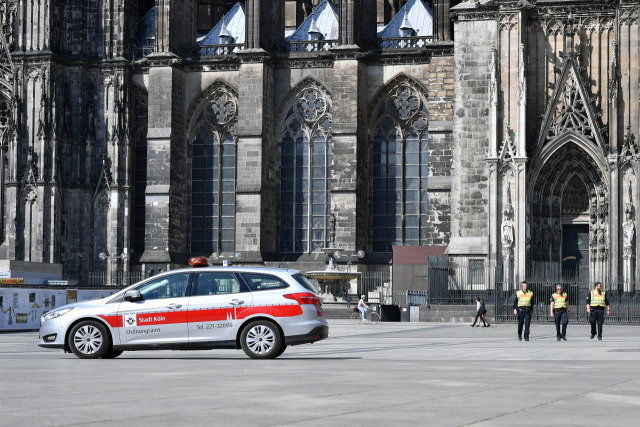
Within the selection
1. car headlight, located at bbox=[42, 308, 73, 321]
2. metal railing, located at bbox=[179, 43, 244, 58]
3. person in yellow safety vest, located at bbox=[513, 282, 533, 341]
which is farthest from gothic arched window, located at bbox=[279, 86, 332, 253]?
car headlight, located at bbox=[42, 308, 73, 321]

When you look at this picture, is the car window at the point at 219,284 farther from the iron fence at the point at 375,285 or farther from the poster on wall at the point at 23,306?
the iron fence at the point at 375,285

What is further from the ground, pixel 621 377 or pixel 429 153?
pixel 429 153

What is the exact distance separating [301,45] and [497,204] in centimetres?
1402

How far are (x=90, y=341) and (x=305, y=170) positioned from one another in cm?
3237

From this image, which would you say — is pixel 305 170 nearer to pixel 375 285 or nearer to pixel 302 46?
pixel 302 46

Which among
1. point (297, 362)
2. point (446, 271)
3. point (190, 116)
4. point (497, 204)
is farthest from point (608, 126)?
point (297, 362)

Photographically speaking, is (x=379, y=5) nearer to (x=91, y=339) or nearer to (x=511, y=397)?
(x=91, y=339)

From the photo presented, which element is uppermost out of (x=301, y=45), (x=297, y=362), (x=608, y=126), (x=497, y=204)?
(x=301, y=45)

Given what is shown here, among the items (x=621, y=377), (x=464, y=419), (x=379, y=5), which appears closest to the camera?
(x=464, y=419)

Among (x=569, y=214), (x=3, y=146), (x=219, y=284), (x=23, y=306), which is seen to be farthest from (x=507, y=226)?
(x=3, y=146)

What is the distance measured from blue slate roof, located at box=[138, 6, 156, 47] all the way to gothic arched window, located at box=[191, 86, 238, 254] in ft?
14.0

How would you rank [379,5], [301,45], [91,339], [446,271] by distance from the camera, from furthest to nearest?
[379,5] < [301,45] < [446,271] < [91,339]

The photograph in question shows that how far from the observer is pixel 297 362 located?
1455 centimetres

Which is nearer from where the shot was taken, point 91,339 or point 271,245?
point 91,339
